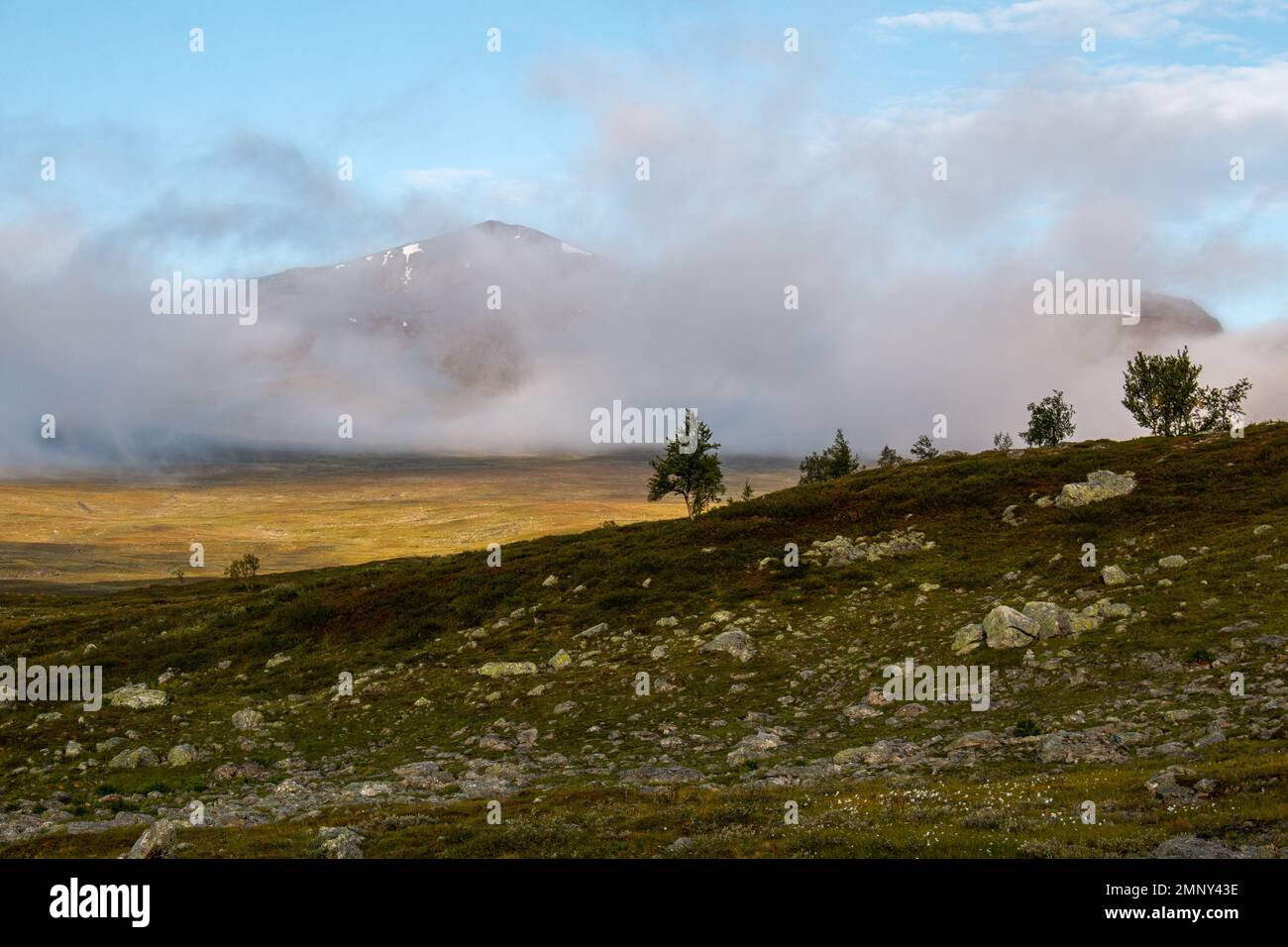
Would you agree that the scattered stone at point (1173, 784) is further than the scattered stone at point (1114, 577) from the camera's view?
No

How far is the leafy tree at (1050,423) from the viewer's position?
468ft

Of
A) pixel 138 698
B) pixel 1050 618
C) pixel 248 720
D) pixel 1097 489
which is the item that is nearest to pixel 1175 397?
pixel 1097 489

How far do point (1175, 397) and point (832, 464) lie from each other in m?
44.9

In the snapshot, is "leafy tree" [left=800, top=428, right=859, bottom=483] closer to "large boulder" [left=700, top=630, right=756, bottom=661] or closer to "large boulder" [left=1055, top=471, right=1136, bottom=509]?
"large boulder" [left=1055, top=471, right=1136, bottom=509]

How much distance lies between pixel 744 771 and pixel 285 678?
30901 mm

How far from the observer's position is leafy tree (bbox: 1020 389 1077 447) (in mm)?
142500

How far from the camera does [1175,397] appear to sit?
114 meters

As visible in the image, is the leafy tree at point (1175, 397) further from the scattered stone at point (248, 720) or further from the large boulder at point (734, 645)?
the scattered stone at point (248, 720)

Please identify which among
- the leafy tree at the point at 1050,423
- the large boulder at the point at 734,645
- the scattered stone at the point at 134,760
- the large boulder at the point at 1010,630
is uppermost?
the leafy tree at the point at 1050,423

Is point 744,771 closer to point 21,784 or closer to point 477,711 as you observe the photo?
point 477,711

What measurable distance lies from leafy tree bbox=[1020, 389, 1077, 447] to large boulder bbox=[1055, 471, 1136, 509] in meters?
92.2

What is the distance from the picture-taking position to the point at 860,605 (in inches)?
1693

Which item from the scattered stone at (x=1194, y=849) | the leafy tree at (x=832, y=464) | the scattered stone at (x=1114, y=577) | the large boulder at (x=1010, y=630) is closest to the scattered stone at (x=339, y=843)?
the scattered stone at (x=1194, y=849)

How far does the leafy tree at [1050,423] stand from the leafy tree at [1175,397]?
18.8 m
